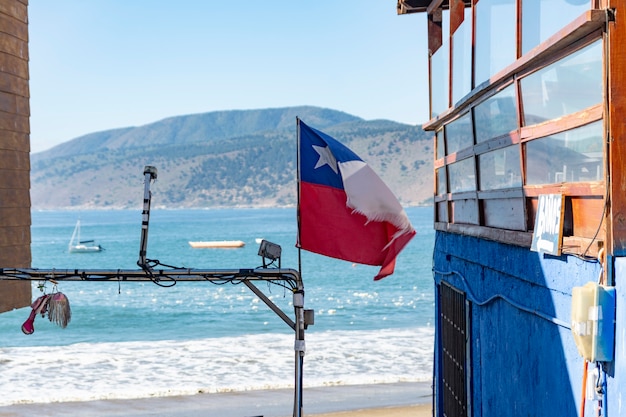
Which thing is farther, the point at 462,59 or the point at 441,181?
the point at 441,181

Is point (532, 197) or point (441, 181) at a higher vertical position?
point (441, 181)

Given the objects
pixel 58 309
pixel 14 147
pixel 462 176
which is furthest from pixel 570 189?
pixel 14 147

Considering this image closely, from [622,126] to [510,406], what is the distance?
303cm

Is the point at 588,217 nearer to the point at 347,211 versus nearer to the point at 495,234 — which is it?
the point at 495,234

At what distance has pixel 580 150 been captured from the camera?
5.44m

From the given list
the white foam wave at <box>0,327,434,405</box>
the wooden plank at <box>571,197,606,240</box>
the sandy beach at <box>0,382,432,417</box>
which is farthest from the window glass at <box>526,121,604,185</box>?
the white foam wave at <box>0,327,434,405</box>

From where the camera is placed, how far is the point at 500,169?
734 cm

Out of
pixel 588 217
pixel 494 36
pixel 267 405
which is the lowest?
pixel 267 405

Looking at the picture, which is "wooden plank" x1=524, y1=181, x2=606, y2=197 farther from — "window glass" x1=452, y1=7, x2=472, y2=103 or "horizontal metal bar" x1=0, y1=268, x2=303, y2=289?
"horizontal metal bar" x1=0, y1=268, x2=303, y2=289

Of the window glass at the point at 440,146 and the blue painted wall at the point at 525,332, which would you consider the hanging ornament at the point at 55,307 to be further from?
the window glass at the point at 440,146

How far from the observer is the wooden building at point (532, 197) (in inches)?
192

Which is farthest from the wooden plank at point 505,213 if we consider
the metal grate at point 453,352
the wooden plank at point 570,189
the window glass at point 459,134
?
the metal grate at point 453,352

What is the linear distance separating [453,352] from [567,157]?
4.59 m

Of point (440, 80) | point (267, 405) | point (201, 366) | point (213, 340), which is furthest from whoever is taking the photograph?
point (213, 340)
